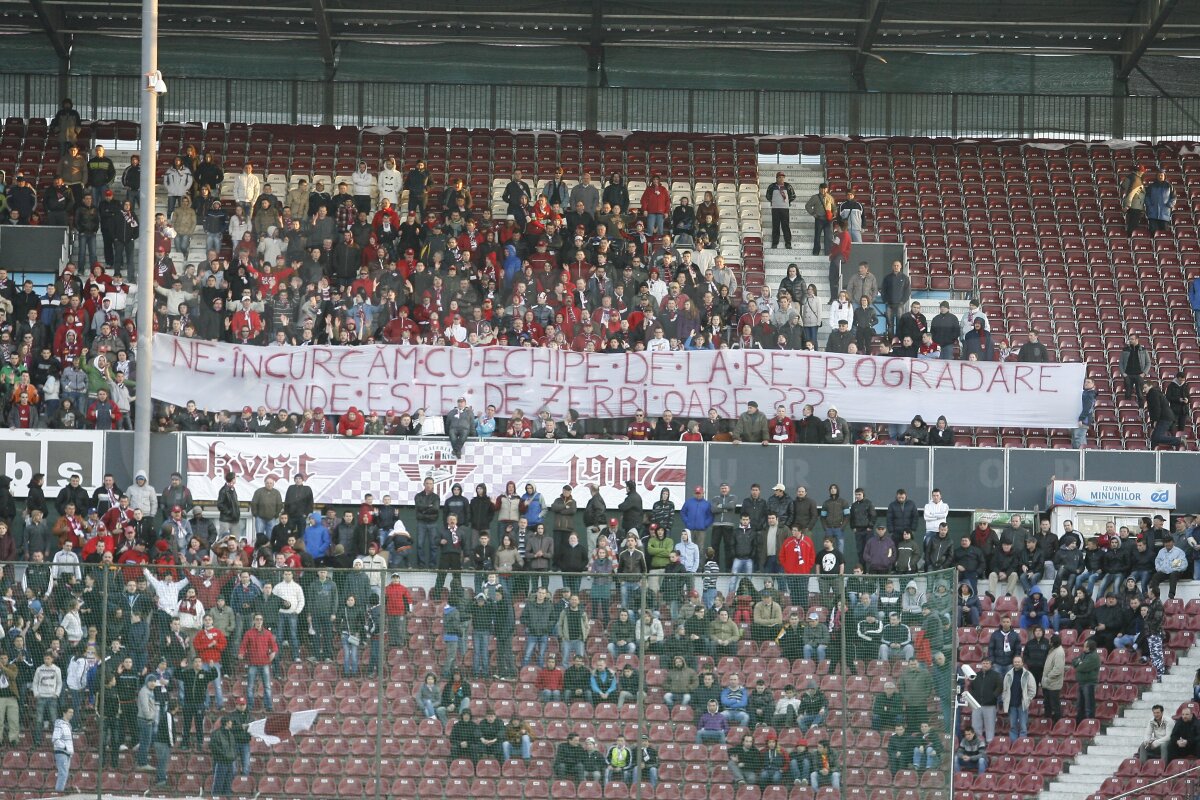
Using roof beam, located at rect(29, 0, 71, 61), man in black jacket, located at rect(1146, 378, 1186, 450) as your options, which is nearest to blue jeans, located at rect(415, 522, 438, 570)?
man in black jacket, located at rect(1146, 378, 1186, 450)

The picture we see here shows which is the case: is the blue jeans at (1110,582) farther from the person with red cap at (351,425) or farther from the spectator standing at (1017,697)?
the person with red cap at (351,425)

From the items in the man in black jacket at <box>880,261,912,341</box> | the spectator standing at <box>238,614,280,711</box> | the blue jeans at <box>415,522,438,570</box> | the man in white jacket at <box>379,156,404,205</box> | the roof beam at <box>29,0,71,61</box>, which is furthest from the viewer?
the roof beam at <box>29,0,71,61</box>

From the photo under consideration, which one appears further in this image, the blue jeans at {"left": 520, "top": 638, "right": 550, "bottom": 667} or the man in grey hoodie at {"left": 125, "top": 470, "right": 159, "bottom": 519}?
the man in grey hoodie at {"left": 125, "top": 470, "right": 159, "bottom": 519}

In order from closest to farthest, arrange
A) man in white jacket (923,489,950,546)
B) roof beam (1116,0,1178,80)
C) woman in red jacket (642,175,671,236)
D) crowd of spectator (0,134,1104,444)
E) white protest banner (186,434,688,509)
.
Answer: man in white jacket (923,489,950,546), white protest banner (186,434,688,509), crowd of spectator (0,134,1104,444), woman in red jacket (642,175,671,236), roof beam (1116,0,1178,80)

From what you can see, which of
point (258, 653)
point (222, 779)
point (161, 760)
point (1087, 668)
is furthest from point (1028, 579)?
point (161, 760)

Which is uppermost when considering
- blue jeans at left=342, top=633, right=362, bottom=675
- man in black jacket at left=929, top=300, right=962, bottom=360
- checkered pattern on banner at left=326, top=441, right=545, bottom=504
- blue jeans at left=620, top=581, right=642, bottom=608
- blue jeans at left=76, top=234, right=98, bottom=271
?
blue jeans at left=76, top=234, right=98, bottom=271

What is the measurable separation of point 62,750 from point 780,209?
783 inches

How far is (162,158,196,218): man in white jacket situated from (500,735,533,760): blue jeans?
17.7m

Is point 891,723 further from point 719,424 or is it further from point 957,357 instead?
point 957,357

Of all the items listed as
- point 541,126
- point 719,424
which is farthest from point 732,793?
point 541,126

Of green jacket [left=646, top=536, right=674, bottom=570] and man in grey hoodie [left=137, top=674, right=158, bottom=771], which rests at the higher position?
green jacket [left=646, top=536, right=674, bottom=570]

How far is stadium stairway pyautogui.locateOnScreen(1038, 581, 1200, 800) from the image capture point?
2297 centimetres

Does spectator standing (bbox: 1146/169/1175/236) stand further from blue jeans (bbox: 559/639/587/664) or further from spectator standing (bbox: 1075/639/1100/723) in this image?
blue jeans (bbox: 559/639/587/664)

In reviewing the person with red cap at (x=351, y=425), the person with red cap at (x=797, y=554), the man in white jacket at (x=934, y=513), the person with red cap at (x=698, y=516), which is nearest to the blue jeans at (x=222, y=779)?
the person with red cap at (x=797, y=554)
